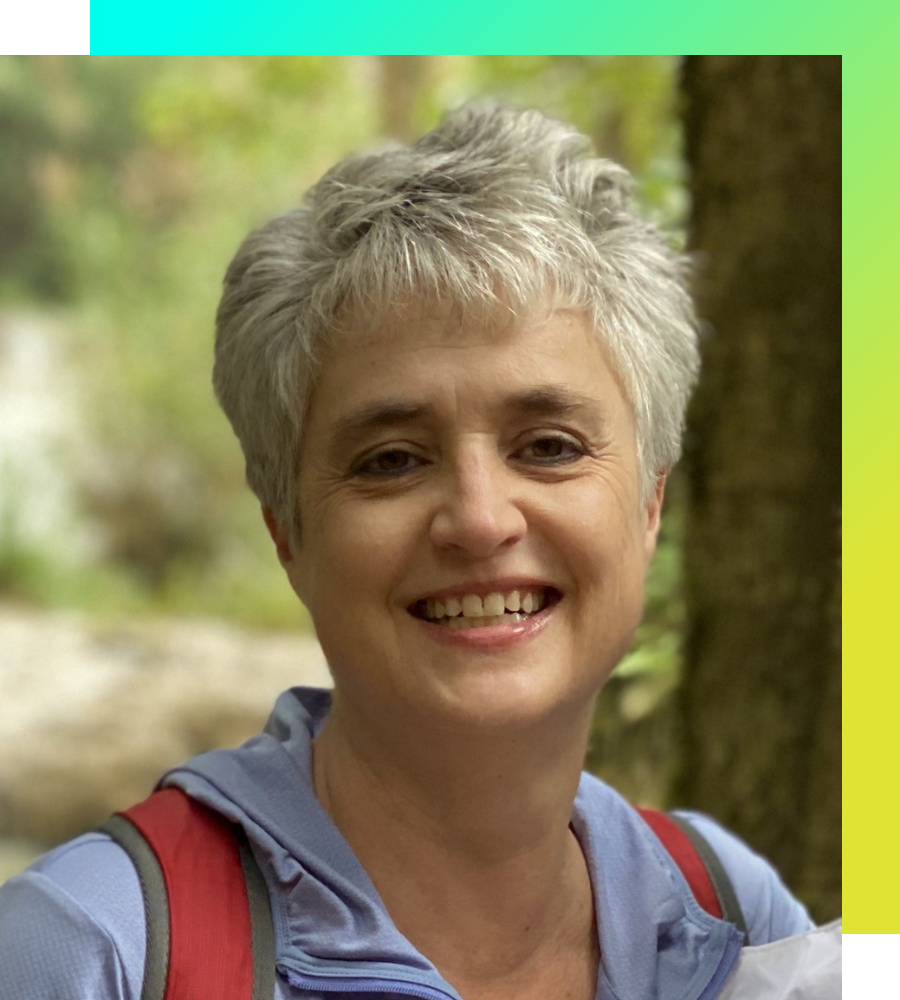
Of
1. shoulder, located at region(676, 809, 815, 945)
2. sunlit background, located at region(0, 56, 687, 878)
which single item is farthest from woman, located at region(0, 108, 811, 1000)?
sunlit background, located at region(0, 56, 687, 878)

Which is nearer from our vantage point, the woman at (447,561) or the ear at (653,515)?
the woman at (447,561)

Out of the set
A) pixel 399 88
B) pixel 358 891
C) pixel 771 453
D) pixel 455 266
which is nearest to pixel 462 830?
pixel 358 891

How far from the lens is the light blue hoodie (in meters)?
1.28

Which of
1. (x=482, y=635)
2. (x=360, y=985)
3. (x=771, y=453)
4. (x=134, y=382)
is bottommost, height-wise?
(x=360, y=985)

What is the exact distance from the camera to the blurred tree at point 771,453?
8.51 feet

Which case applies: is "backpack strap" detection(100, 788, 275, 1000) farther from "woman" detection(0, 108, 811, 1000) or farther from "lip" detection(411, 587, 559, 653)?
"lip" detection(411, 587, 559, 653)

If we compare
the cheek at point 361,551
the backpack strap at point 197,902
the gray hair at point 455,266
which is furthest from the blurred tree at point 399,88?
the backpack strap at point 197,902

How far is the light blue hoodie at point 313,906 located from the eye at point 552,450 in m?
0.51

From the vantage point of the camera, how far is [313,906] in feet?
4.56

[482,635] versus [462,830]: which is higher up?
[482,635]

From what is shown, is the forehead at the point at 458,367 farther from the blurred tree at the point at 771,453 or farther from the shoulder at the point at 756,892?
the blurred tree at the point at 771,453

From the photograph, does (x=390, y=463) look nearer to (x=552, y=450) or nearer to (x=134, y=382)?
(x=552, y=450)

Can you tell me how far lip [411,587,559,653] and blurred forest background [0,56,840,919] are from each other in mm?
829

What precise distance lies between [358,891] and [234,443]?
24.5ft
